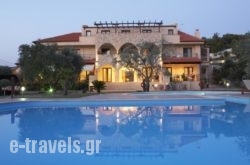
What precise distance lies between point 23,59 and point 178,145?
1014 inches

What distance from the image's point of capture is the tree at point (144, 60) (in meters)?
41.0

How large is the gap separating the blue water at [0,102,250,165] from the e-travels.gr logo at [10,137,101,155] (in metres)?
Answer: 0.12

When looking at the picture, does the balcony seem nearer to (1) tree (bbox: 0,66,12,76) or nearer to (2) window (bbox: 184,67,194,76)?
(1) tree (bbox: 0,66,12,76)

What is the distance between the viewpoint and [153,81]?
46156 mm

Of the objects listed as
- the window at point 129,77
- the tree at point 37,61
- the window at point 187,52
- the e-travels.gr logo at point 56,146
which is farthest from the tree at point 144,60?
the e-travels.gr logo at point 56,146

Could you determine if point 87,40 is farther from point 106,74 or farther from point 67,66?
point 67,66

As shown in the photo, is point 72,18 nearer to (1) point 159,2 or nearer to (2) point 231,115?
(1) point 159,2

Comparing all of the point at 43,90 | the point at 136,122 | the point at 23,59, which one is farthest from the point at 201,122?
the point at 43,90

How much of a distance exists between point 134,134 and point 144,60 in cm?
2672

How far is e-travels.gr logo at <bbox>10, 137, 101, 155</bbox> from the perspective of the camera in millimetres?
11281

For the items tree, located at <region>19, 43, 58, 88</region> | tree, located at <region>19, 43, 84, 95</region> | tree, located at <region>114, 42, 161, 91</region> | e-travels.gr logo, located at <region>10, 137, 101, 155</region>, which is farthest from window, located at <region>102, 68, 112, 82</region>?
e-travels.gr logo, located at <region>10, 137, 101, 155</region>

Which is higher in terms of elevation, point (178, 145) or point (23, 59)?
point (23, 59)

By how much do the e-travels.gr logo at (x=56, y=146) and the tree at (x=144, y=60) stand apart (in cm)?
2775

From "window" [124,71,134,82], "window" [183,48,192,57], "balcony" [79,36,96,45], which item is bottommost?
"window" [124,71,134,82]
